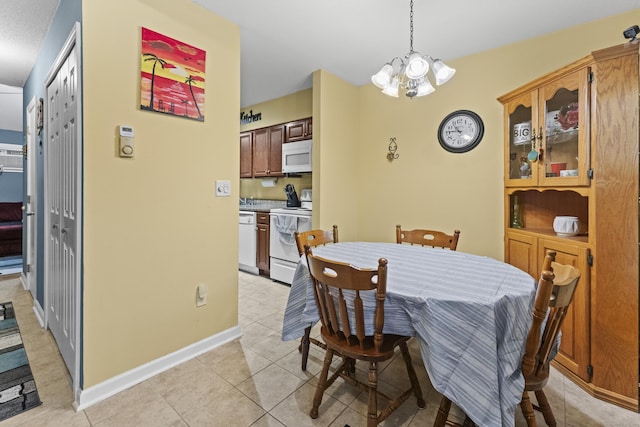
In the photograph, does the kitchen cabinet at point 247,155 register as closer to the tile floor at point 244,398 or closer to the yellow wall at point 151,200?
the yellow wall at point 151,200

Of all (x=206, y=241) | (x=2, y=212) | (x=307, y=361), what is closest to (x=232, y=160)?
(x=206, y=241)

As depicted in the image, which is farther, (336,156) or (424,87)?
(336,156)

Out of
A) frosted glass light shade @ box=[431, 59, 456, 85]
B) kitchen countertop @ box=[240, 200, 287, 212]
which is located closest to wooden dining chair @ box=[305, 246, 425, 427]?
frosted glass light shade @ box=[431, 59, 456, 85]

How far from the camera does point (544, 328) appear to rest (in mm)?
1261

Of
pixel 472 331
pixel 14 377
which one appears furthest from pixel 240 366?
pixel 472 331

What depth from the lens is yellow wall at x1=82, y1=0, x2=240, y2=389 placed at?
1.67m

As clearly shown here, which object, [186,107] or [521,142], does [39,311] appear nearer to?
[186,107]

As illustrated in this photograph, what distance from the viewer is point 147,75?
184 cm

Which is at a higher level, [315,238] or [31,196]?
[31,196]

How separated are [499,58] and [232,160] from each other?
8.22ft

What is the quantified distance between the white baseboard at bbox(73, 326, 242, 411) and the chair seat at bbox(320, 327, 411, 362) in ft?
3.79

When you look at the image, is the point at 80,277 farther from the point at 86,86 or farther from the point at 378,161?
the point at 378,161

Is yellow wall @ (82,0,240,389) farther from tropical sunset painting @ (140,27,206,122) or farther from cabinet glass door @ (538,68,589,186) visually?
cabinet glass door @ (538,68,589,186)

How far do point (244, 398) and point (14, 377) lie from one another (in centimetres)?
149
